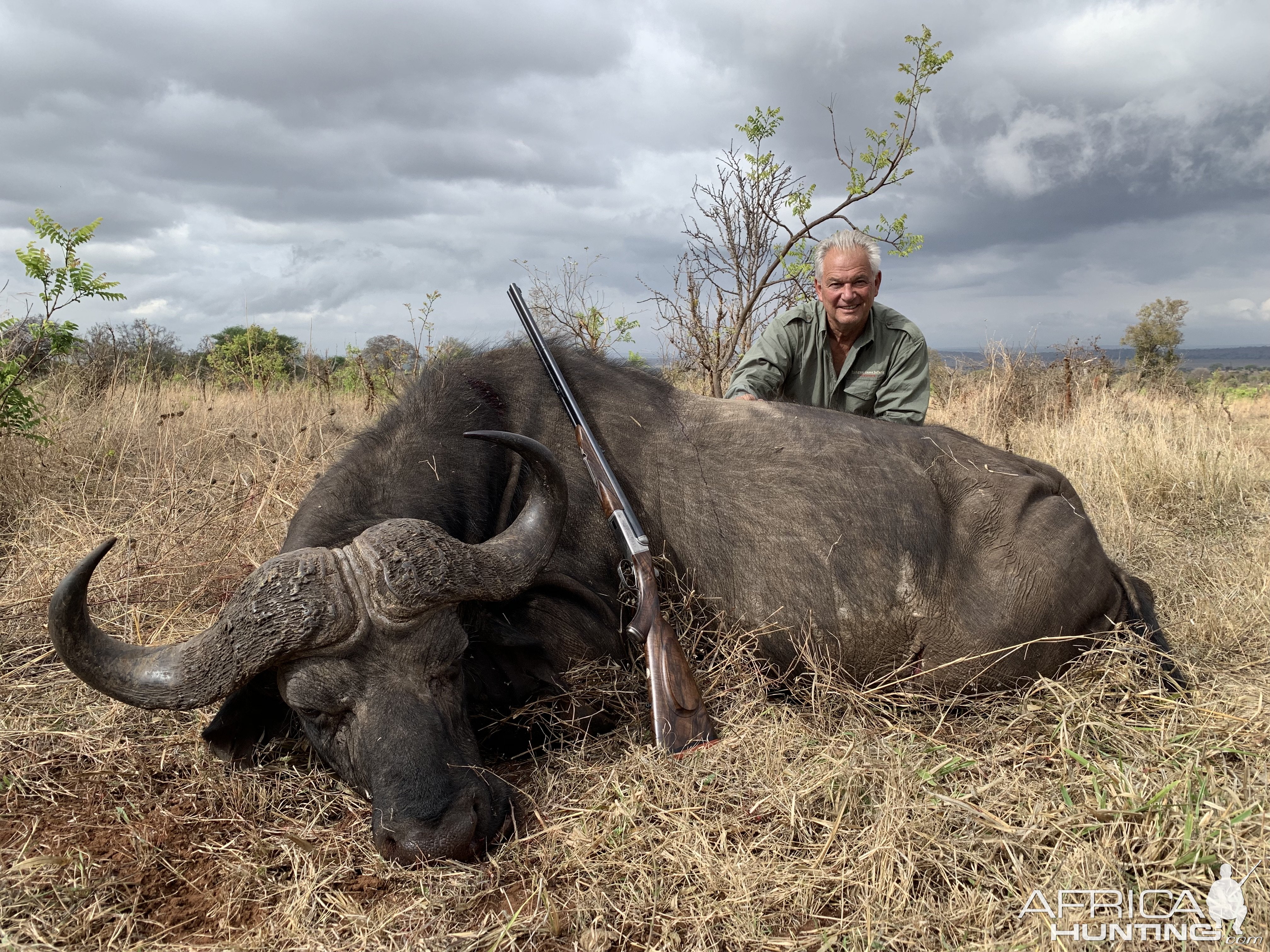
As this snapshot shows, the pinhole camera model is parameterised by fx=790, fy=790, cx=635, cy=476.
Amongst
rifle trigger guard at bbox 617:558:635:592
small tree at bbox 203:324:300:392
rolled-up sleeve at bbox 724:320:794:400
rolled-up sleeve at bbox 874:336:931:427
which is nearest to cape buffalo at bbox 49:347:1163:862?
rifle trigger guard at bbox 617:558:635:592

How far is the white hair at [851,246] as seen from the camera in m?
5.41

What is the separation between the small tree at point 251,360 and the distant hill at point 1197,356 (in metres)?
10.6

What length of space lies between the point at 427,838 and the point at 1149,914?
2.10m

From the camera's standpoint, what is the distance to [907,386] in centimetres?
565

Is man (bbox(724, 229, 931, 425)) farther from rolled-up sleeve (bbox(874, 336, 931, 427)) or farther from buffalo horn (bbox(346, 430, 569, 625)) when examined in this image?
buffalo horn (bbox(346, 430, 569, 625))

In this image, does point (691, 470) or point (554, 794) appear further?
point (691, 470)

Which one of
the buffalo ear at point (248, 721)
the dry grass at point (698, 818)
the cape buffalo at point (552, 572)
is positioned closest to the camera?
the dry grass at point (698, 818)

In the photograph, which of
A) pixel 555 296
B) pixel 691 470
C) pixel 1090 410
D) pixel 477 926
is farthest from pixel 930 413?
pixel 477 926

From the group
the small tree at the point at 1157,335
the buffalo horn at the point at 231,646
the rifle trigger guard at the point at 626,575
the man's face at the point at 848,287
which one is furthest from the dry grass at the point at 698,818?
the small tree at the point at 1157,335

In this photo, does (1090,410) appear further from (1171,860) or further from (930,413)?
(1171,860)

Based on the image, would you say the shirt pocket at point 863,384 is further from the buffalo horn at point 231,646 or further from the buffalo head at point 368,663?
the buffalo horn at point 231,646

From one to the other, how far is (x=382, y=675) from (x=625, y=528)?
123 centimetres

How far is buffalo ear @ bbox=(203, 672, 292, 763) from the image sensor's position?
9.74 ft

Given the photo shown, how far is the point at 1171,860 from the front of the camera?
2254 mm
